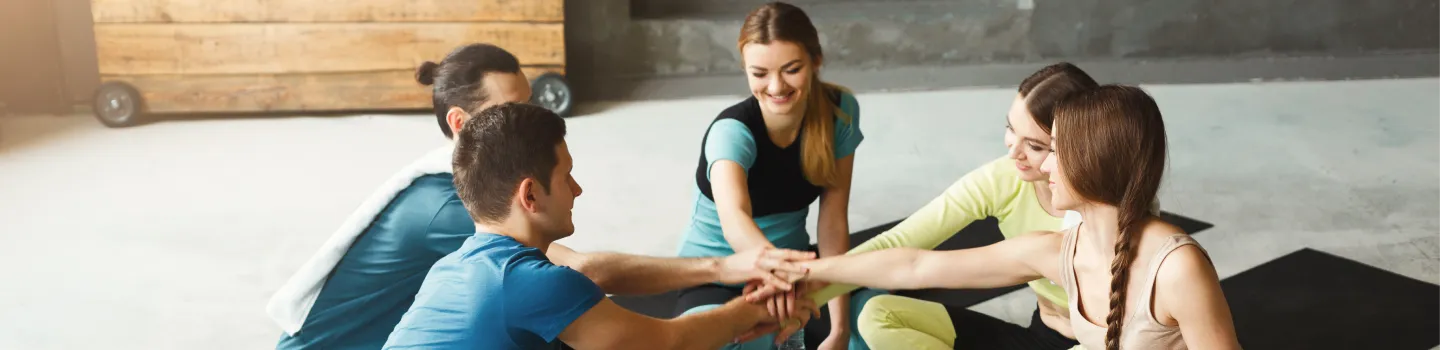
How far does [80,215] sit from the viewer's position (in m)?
3.53

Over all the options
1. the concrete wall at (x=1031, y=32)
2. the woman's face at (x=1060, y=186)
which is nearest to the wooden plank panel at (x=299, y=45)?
the concrete wall at (x=1031, y=32)

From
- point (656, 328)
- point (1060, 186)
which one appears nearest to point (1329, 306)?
point (1060, 186)

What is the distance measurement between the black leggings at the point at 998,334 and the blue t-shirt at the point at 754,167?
0.34m

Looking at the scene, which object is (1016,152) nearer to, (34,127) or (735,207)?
(735,207)

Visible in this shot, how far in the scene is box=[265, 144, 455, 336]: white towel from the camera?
1.82m

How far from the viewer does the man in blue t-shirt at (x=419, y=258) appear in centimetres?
183

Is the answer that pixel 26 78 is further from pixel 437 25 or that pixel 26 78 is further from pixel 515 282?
pixel 515 282

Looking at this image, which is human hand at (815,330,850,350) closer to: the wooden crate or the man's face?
the man's face

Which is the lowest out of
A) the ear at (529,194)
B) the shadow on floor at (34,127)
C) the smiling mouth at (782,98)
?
the shadow on floor at (34,127)

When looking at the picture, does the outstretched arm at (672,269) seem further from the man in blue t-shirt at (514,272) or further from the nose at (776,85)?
the man in blue t-shirt at (514,272)

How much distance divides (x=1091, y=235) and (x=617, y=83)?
375cm

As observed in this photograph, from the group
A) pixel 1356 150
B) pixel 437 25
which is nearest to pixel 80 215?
pixel 437 25

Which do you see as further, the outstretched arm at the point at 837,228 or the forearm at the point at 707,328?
the outstretched arm at the point at 837,228

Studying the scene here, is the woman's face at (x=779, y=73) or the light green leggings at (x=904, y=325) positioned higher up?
the woman's face at (x=779, y=73)
